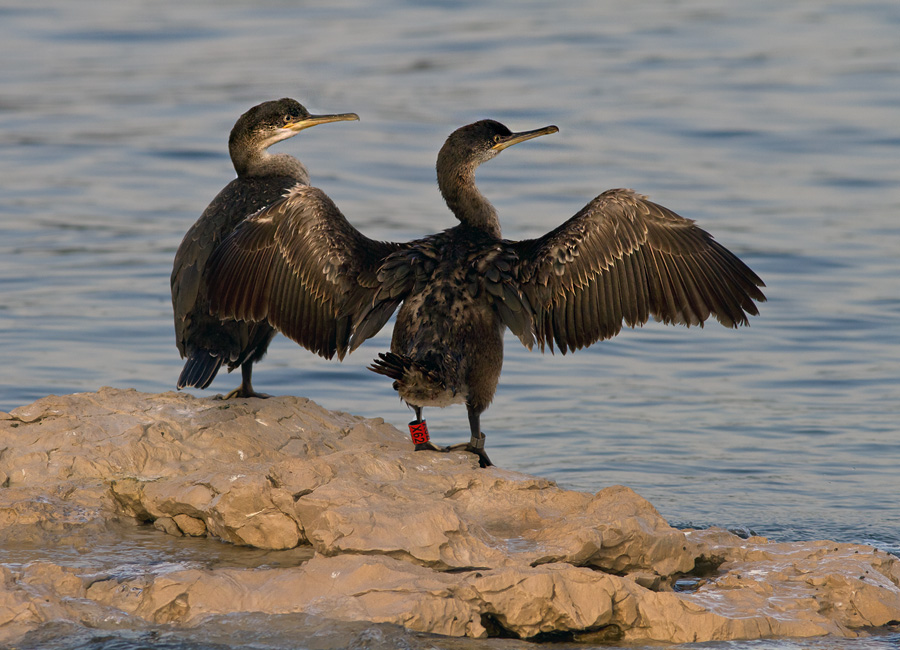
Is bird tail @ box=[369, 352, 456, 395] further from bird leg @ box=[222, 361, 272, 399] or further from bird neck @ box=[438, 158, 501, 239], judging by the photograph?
bird leg @ box=[222, 361, 272, 399]

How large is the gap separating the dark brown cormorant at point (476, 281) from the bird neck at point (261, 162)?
1280 millimetres

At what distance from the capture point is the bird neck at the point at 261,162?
7582 mm

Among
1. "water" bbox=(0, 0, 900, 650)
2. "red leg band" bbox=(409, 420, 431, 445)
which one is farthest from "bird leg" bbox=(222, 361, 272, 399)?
"water" bbox=(0, 0, 900, 650)

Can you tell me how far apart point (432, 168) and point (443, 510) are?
33.6ft

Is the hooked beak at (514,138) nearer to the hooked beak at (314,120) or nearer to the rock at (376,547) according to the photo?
A: the hooked beak at (314,120)

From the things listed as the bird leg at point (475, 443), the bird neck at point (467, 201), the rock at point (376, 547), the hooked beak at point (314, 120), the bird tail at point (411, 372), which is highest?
the hooked beak at point (314, 120)

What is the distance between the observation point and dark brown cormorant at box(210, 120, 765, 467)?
5.89m

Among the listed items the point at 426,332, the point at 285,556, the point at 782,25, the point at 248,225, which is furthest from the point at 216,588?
the point at 782,25

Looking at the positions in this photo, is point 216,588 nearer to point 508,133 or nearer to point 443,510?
point 443,510

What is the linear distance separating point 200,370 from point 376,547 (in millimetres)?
2229

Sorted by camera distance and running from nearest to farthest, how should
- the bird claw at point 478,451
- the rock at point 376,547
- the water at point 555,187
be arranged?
1. the rock at point 376,547
2. the bird claw at point 478,451
3. the water at point 555,187

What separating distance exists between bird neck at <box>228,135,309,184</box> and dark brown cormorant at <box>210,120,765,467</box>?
128 cm

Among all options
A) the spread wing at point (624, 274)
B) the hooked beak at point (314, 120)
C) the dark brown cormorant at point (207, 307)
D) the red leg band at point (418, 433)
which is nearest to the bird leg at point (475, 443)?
the red leg band at point (418, 433)

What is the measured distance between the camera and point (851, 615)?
489cm
